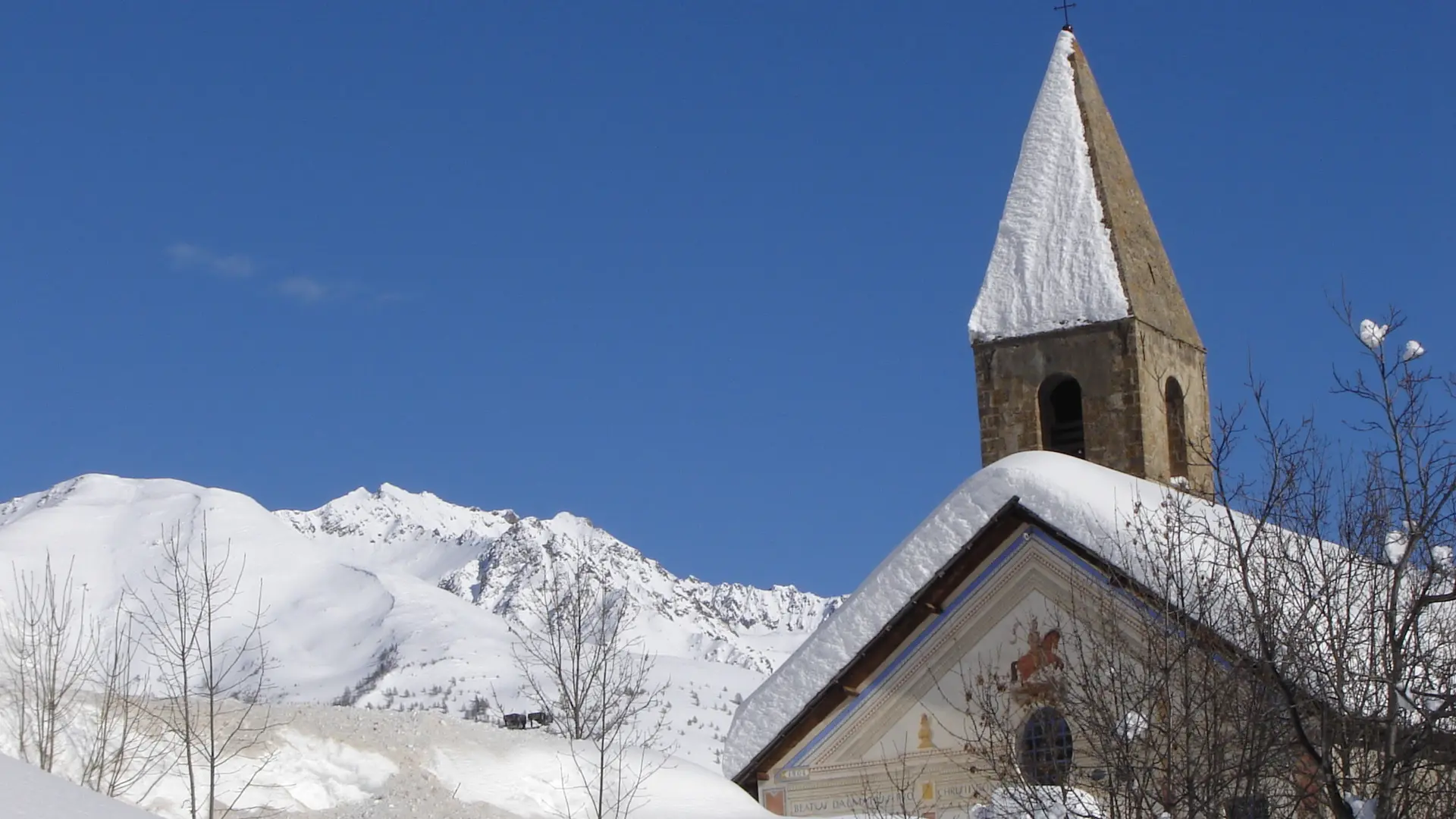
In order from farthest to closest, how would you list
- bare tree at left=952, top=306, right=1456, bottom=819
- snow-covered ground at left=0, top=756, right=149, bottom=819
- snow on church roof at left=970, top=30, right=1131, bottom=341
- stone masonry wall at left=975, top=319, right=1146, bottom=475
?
snow on church roof at left=970, top=30, right=1131, bottom=341
stone masonry wall at left=975, top=319, right=1146, bottom=475
bare tree at left=952, top=306, right=1456, bottom=819
snow-covered ground at left=0, top=756, right=149, bottom=819

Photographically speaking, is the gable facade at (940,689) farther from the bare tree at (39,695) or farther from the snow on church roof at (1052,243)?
the bare tree at (39,695)

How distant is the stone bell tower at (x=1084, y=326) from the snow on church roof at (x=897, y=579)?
4231 mm

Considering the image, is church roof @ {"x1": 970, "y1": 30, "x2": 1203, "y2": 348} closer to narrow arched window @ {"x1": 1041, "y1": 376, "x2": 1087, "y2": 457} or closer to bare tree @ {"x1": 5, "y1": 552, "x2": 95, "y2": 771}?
narrow arched window @ {"x1": 1041, "y1": 376, "x2": 1087, "y2": 457}

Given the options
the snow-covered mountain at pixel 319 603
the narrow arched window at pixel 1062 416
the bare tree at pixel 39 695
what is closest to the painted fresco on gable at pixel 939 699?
the narrow arched window at pixel 1062 416

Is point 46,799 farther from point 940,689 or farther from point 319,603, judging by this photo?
point 319,603

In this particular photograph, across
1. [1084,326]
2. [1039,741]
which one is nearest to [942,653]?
[1039,741]

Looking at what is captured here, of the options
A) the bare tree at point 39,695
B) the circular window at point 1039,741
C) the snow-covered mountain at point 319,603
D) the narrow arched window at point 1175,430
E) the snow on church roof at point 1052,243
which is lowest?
the circular window at point 1039,741

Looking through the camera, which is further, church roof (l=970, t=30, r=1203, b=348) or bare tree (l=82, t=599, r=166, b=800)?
church roof (l=970, t=30, r=1203, b=348)

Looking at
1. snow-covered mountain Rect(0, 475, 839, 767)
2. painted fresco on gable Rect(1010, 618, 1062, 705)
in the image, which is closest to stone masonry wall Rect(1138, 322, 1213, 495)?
painted fresco on gable Rect(1010, 618, 1062, 705)

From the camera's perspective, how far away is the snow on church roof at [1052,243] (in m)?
23.7

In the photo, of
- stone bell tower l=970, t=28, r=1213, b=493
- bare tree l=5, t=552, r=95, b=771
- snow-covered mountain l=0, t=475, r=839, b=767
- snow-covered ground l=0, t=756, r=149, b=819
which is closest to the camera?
snow-covered ground l=0, t=756, r=149, b=819

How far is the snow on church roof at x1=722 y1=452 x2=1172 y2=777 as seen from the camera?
728 inches

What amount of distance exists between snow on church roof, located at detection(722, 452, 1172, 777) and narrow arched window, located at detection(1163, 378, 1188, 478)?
483 cm

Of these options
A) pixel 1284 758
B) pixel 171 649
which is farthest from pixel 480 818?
pixel 1284 758
